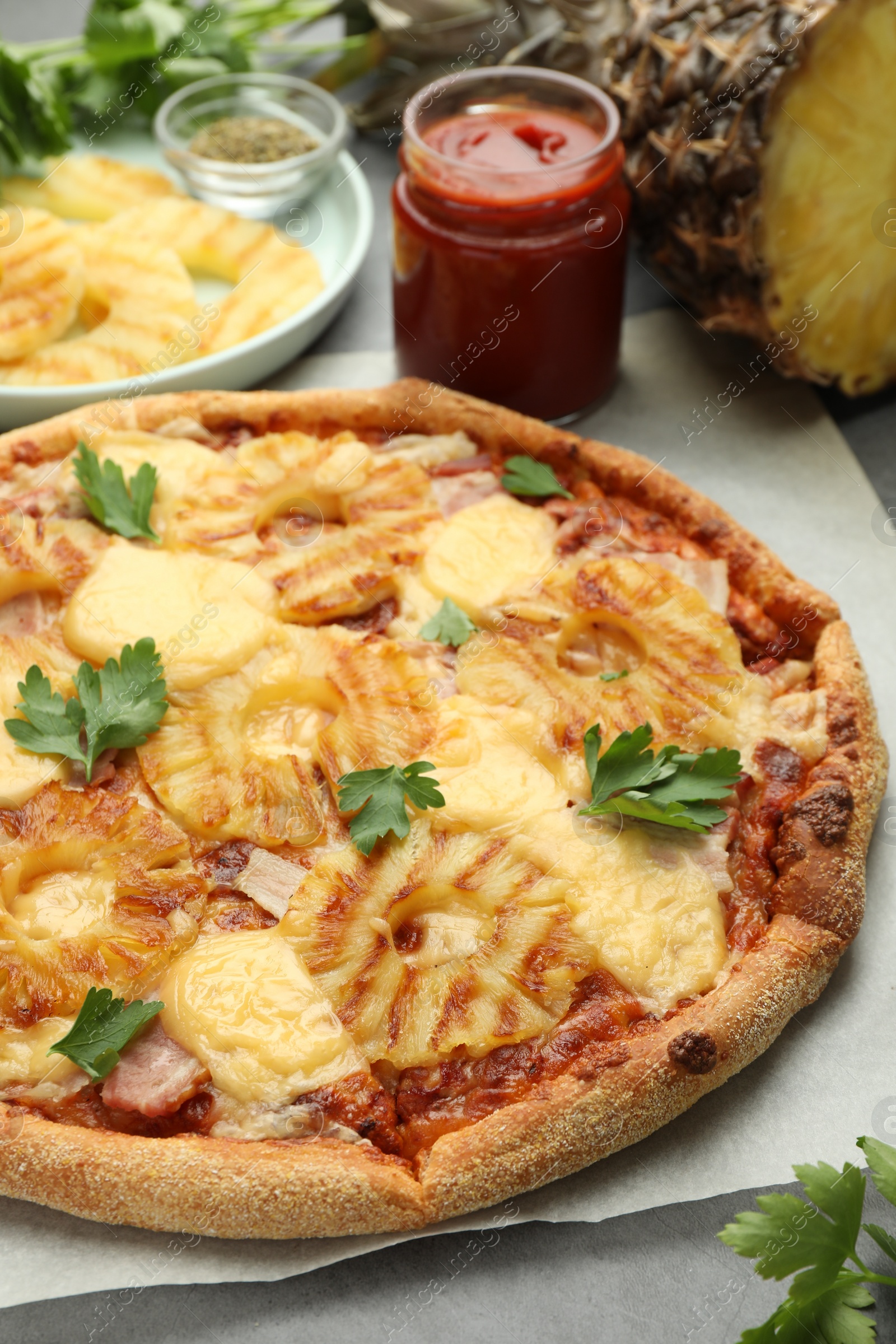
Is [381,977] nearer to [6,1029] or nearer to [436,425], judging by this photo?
[6,1029]

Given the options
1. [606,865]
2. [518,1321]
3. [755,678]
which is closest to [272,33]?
[755,678]

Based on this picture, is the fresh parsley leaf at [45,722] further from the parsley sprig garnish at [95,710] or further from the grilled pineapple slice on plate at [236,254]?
the grilled pineapple slice on plate at [236,254]

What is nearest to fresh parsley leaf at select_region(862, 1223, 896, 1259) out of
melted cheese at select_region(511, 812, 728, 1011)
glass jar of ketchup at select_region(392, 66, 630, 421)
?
melted cheese at select_region(511, 812, 728, 1011)

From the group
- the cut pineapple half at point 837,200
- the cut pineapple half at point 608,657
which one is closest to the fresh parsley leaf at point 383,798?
the cut pineapple half at point 608,657

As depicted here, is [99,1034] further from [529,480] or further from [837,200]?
[837,200]

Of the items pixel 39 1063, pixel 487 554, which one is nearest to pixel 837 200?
pixel 487 554

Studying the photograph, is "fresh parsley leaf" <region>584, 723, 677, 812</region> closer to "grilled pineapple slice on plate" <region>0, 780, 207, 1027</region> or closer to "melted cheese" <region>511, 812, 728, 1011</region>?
"melted cheese" <region>511, 812, 728, 1011</region>

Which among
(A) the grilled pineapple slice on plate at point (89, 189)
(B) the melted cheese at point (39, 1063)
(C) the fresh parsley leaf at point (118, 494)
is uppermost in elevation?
(A) the grilled pineapple slice on plate at point (89, 189)
